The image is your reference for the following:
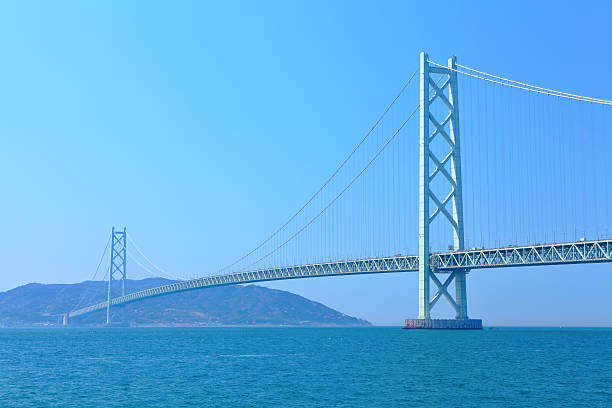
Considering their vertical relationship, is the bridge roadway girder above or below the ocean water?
above

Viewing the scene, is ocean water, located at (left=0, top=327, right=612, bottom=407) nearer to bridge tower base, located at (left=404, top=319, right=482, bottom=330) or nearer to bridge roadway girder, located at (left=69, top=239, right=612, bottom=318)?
bridge roadway girder, located at (left=69, top=239, right=612, bottom=318)

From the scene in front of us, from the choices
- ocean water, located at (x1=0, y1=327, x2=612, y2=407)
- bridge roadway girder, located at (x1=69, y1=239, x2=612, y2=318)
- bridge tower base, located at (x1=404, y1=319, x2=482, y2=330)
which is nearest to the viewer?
ocean water, located at (x1=0, y1=327, x2=612, y2=407)

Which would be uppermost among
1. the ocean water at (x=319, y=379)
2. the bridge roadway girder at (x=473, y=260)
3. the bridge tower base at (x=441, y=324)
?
the bridge roadway girder at (x=473, y=260)

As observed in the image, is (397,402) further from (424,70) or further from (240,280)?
(240,280)

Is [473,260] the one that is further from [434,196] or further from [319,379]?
[319,379]

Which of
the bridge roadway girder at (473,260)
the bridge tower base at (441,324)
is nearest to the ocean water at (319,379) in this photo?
the bridge roadway girder at (473,260)

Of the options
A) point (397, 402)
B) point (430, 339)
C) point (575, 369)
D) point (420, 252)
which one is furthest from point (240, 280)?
point (397, 402)

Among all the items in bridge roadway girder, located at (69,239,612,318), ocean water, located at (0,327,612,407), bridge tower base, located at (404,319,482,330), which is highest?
bridge roadway girder, located at (69,239,612,318)

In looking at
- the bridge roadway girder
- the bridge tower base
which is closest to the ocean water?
the bridge roadway girder

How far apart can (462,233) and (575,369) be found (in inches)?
1397

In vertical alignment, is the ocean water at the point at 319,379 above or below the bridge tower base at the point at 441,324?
below

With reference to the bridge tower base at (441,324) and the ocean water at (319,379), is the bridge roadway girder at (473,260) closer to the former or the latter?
the bridge tower base at (441,324)

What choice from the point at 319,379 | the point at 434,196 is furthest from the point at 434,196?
the point at 319,379

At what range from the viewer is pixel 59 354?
51.9 meters
